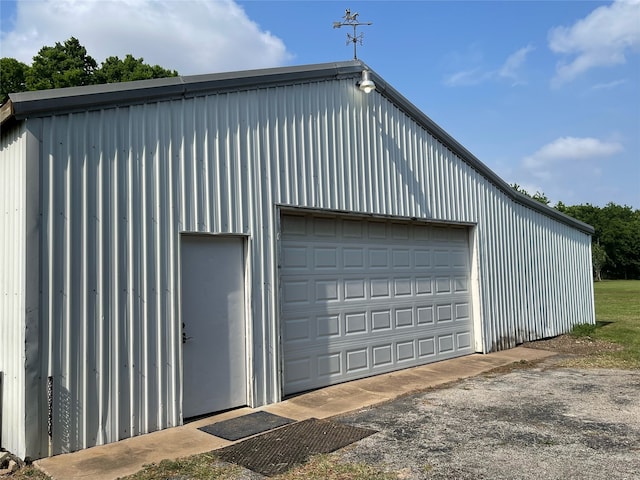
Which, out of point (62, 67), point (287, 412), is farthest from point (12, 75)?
point (287, 412)

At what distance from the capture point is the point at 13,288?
5.07 metres

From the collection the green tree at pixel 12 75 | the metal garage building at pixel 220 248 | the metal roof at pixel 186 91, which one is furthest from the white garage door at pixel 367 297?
the green tree at pixel 12 75

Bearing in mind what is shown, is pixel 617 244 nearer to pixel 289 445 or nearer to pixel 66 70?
pixel 66 70

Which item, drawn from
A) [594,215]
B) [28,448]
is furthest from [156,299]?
[594,215]

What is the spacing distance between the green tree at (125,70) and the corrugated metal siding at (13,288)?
21.5 meters

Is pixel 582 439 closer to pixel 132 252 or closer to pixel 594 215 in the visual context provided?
pixel 132 252

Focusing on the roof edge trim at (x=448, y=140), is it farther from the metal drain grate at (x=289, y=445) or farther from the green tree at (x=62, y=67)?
the green tree at (x=62, y=67)

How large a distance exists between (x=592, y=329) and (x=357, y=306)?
7955mm

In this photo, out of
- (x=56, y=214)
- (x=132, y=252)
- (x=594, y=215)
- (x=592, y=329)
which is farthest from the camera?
(x=594, y=215)

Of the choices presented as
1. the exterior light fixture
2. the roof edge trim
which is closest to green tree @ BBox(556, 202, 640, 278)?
the roof edge trim

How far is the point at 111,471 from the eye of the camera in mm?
4539

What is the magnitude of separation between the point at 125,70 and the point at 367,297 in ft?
71.4

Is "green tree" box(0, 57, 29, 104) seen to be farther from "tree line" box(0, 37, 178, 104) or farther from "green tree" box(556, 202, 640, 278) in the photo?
"green tree" box(556, 202, 640, 278)

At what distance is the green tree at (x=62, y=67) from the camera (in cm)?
2338
